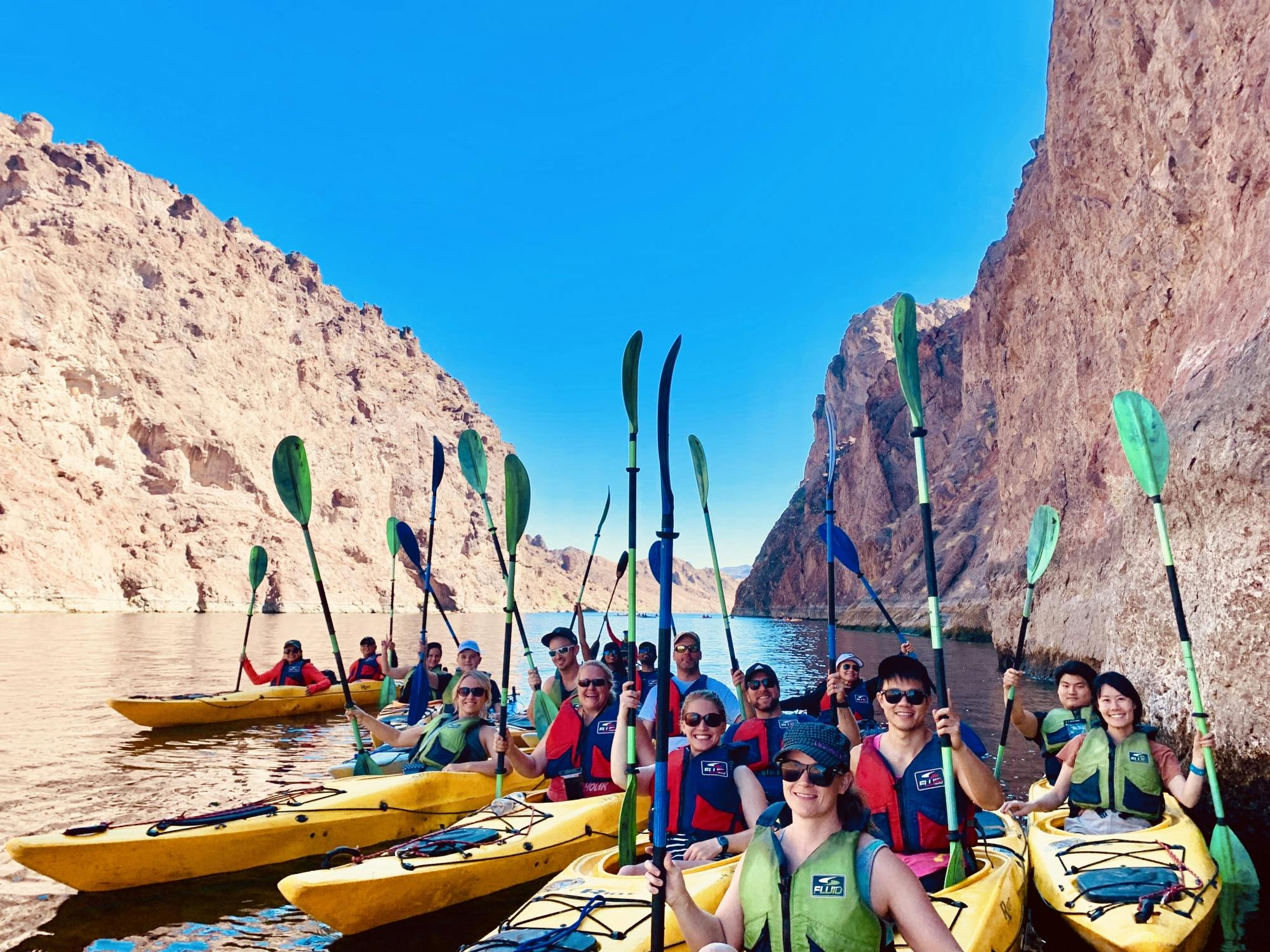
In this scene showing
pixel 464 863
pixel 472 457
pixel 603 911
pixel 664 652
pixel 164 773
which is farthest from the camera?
pixel 472 457

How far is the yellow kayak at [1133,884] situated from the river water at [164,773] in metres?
0.51

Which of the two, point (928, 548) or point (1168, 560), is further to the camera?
point (1168, 560)

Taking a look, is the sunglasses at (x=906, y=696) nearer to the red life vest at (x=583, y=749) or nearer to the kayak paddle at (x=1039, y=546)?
the red life vest at (x=583, y=749)

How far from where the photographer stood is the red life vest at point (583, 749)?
595 centimetres

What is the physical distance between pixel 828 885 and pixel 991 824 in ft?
12.2

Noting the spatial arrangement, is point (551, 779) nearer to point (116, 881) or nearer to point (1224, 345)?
point (116, 881)

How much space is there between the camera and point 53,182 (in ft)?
187

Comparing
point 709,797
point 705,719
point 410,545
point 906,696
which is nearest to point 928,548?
point 906,696

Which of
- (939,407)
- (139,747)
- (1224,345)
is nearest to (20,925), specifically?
(139,747)

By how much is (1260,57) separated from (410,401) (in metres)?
93.0

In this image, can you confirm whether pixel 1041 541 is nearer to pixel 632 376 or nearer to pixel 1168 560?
pixel 1168 560

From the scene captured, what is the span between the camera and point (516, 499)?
7.00 m

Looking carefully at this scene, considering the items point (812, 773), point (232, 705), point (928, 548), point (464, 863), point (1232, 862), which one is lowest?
point (1232, 862)

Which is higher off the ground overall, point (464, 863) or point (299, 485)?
point (299, 485)
